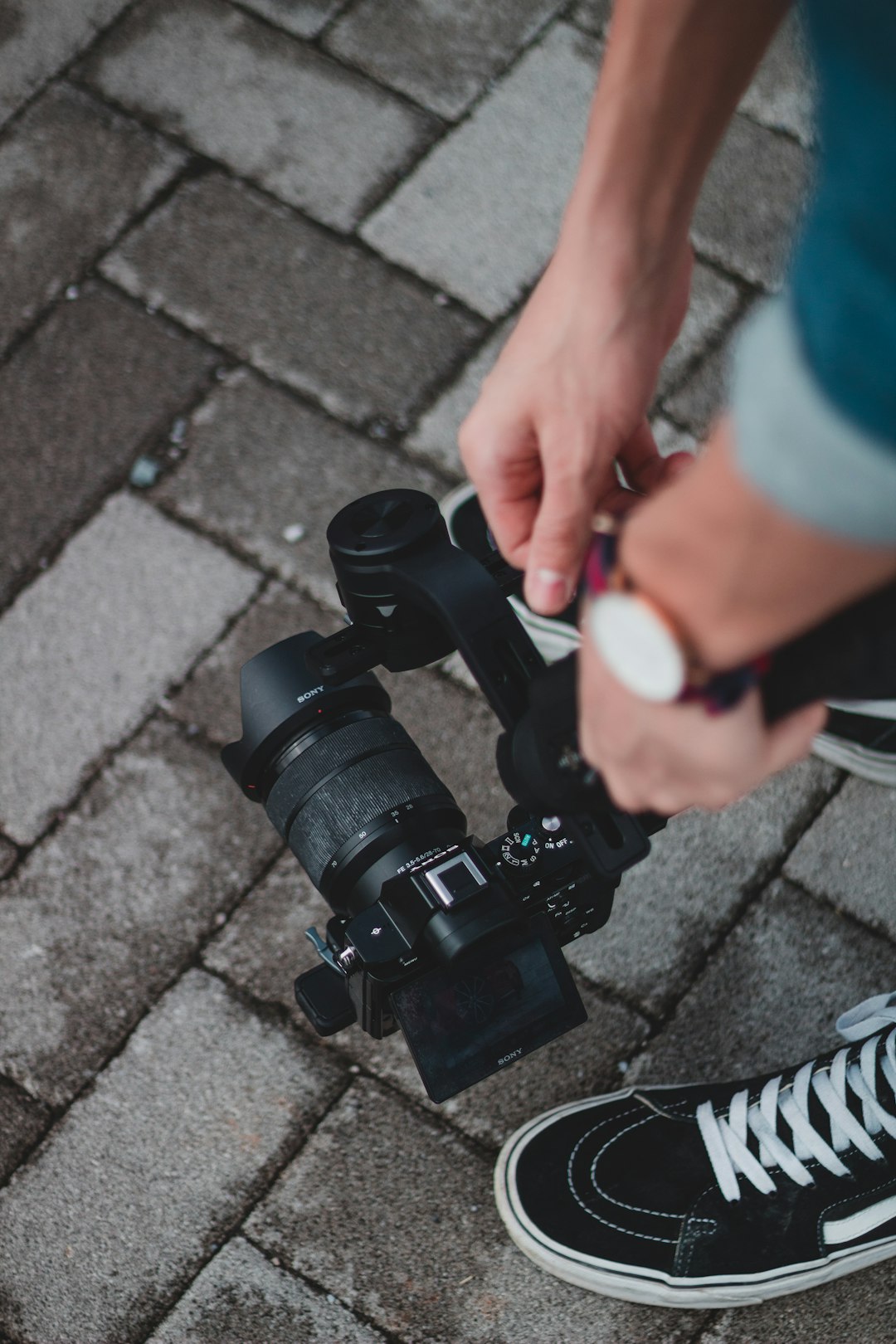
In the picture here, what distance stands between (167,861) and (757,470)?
4.64ft

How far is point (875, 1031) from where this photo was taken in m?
1.57

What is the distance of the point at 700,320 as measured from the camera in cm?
231

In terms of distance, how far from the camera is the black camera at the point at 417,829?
3.69 feet

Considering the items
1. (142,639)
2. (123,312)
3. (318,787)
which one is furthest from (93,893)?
(123,312)

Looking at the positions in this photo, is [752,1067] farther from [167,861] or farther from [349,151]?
[349,151]

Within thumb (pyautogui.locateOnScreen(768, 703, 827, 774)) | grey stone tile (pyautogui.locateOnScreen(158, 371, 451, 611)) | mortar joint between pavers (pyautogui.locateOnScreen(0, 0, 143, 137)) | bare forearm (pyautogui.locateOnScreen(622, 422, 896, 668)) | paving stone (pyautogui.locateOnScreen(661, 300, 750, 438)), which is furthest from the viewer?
mortar joint between pavers (pyautogui.locateOnScreen(0, 0, 143, 137))

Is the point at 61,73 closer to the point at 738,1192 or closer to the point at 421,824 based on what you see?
the point at 421,824

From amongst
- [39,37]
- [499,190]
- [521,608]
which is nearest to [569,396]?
[521,608]

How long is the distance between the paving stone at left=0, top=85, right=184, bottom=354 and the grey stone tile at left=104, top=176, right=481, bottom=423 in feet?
0.26

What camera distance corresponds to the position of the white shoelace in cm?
153

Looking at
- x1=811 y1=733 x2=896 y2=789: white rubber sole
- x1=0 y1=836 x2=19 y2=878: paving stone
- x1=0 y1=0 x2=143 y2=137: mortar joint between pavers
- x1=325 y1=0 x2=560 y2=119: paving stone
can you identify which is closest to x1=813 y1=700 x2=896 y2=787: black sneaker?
x1=811 y1=733 x2=896 y2=789: white rubber sole

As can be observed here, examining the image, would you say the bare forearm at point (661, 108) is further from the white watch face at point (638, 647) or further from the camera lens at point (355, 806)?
the camera lens at point (355, 806)

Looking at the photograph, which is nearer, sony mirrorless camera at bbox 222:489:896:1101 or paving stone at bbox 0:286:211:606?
sony mirrorless camera at bbox 222:489:896:1101

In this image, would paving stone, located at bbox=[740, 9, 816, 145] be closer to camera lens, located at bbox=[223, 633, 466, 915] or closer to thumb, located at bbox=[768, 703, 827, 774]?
camera lens, located at bbox=[223, 633, 466, 915]
